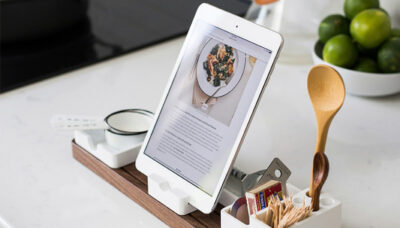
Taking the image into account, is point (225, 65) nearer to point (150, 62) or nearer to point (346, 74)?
point (346, 74)

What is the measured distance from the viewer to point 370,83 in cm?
134

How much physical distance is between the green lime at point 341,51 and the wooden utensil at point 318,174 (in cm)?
52

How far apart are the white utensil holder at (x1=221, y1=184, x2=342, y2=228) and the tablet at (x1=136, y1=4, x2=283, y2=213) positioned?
0.05 m

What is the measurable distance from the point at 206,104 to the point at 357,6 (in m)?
0.59

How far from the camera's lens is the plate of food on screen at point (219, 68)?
0.93 m

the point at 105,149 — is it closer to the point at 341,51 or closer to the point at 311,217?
the point at 311,217

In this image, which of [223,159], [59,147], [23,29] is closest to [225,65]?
[223,159]

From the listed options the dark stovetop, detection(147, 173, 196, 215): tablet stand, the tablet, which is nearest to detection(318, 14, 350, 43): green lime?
the dark stovetop

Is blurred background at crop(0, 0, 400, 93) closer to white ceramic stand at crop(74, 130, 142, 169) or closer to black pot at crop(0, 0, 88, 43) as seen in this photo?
black pot at crop(0, 0, 88, 43)

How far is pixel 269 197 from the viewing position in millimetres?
854

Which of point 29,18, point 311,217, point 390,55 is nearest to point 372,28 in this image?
point 390,55

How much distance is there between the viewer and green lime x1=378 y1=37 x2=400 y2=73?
1314 millimetres

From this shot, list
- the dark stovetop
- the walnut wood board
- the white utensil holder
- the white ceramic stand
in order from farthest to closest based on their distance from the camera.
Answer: the dark stovetop
the white ceramic stand
the walnut wood board
the white utensil holder

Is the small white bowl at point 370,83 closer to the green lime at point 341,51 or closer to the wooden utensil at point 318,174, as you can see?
Result: the green lime at point 341,51
